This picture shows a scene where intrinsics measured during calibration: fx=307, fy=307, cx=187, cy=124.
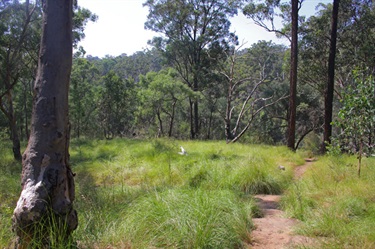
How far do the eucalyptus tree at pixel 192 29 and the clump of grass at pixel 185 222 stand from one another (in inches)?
810

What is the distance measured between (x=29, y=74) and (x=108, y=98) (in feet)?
43.1

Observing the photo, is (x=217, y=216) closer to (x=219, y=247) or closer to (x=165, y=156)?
(x=219, y=247)

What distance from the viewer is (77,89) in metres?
28.1

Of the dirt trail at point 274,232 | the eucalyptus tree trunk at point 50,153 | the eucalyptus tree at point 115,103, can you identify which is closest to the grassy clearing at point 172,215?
the dirt trail at point 274,232

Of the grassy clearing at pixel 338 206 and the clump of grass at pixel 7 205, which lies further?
the grassy clearing at pixel 338 206

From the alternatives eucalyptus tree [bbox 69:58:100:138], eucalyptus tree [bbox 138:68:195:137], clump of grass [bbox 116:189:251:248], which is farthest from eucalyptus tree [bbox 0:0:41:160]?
eucalyptus tree [bbox 69:58:100:138]

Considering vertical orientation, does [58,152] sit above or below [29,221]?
above

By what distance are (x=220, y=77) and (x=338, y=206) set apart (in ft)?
74.7

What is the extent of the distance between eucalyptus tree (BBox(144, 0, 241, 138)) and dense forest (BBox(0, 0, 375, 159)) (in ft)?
0.28

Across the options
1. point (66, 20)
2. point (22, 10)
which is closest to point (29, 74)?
point (22, 10)

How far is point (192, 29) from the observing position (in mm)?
26531

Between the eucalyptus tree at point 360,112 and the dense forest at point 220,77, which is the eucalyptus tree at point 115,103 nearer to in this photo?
the dense forest at point 220,77

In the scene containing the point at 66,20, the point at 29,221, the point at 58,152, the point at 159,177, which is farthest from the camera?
the point at 159,177

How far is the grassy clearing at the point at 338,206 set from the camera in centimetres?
352
